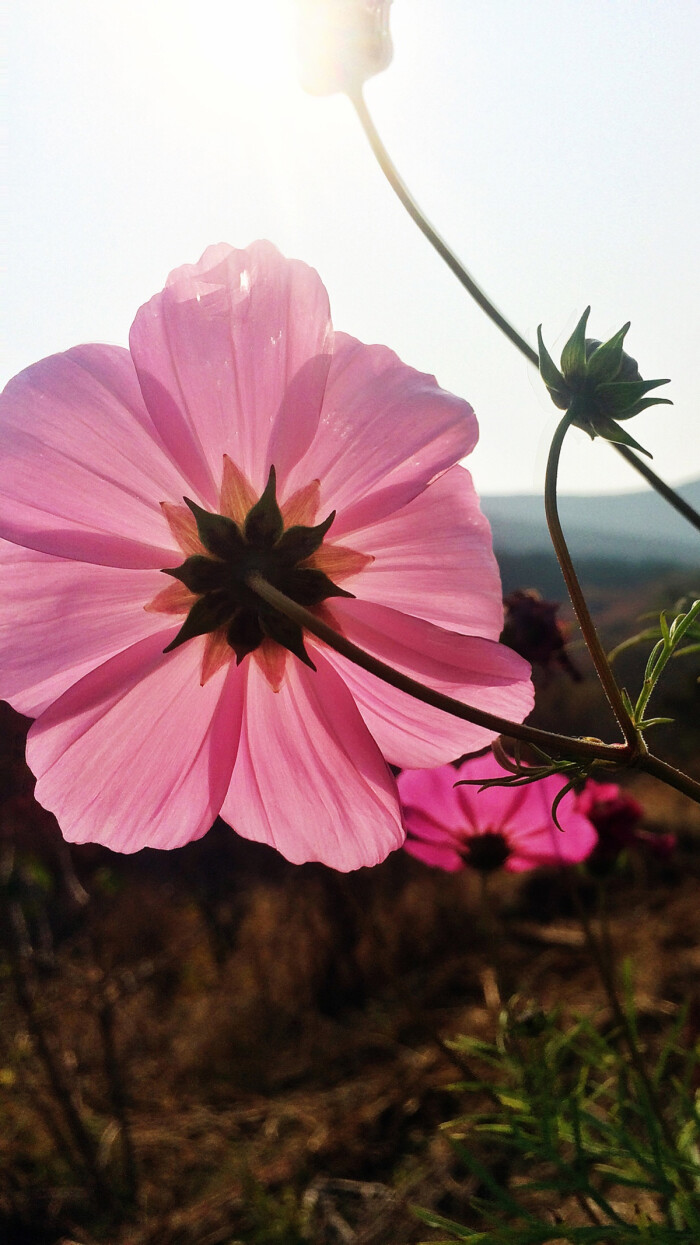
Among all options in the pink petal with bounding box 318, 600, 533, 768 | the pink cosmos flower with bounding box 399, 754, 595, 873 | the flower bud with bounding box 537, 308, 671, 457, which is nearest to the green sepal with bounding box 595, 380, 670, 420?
the flower bud with bounding box 537, 308, 671, 457

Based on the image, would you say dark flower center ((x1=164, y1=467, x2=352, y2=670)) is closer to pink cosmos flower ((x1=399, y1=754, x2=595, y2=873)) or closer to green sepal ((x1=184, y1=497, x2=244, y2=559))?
green sepal ((x1=184, y1=497, x2=244, y2=559))

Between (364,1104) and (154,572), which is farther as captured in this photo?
(364,1104)

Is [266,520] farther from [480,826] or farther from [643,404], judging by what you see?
[480,826]

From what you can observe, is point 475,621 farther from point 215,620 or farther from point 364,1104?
point 364,1104

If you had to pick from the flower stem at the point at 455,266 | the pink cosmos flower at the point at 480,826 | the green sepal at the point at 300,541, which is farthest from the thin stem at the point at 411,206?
the pink cosmos flower at the point at 480,826

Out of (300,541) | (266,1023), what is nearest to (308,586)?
(300,541)

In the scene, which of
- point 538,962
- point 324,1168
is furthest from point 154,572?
point 538,962

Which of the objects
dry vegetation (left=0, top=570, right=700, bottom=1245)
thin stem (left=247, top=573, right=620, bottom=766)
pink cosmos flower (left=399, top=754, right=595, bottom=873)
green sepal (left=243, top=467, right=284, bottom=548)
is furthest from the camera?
dry vegetation (left=0, top=570, right=700, bottom=1245)
